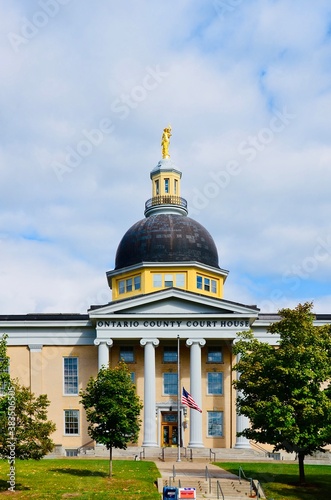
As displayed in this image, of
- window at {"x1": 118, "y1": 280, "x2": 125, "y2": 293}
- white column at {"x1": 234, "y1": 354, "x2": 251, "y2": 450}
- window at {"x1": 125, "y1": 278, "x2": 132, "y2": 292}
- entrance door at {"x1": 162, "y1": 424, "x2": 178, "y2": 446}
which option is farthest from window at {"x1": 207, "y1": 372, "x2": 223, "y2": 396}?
window at {"x1": 118, "y1": 280, "x2": 125, "y2": 293}

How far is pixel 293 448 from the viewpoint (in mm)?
33781

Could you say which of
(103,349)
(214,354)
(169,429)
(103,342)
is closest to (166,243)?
(214,354)

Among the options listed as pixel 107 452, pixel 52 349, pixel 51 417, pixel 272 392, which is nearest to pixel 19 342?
pixel 52 349

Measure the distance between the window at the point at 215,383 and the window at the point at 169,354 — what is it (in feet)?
10.4

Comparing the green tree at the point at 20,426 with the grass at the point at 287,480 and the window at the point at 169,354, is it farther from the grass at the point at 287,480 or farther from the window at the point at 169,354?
the window at the point at 169,354

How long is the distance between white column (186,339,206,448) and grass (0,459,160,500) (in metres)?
13.2

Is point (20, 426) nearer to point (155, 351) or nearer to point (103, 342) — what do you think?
point (103, 342)

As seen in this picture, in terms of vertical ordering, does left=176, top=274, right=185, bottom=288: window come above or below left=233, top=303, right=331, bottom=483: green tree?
above

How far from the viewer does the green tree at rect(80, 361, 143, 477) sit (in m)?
35.7

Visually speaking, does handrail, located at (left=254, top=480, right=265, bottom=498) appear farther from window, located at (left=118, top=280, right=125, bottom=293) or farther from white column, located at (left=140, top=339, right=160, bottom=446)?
window, located at (left=118, top=280, right=125, bottom=293)

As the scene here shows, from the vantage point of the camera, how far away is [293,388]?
1326 inches

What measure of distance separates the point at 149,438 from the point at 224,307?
11701 mm

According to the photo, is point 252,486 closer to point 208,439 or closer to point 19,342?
point 208,439

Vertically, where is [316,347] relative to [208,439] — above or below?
above
